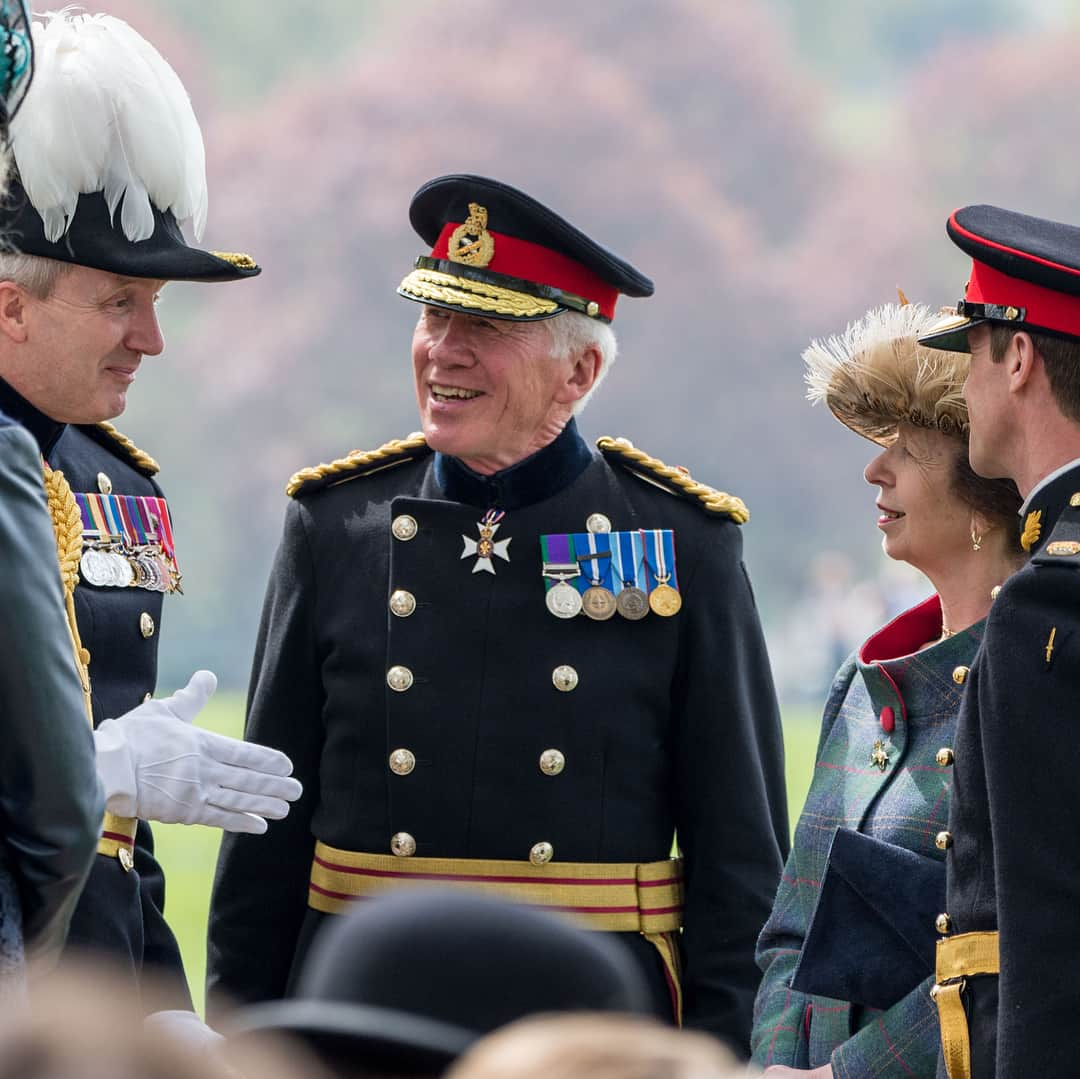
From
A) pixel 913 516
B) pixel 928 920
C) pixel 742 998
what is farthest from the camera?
pixel 742 998

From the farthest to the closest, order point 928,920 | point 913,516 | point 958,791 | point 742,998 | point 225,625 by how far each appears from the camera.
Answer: point 225,625 → point 742,998 → point 913,516 → point 928,920 → point 958,791

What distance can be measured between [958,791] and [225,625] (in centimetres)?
2605

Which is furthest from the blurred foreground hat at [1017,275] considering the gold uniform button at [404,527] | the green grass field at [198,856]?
the green grass field at [198,856]

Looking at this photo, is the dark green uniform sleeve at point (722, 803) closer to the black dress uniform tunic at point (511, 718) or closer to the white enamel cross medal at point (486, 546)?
the black dress uniform tunic at point (511, 718)

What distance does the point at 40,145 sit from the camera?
305 centimetres

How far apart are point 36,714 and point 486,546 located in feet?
4.46

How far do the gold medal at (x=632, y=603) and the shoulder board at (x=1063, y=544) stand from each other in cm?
103

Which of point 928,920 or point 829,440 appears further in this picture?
point 829,440

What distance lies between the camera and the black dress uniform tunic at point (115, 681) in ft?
10.1

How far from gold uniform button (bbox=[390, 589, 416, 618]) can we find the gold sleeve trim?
55 cm

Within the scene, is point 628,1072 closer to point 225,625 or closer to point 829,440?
point 225,625

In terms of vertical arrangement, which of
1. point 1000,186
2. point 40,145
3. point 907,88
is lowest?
point 40,145

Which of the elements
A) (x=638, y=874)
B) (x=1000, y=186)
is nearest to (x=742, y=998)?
(x=638, y=874)

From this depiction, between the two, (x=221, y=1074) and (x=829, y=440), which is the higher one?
(x=829, y=440)
